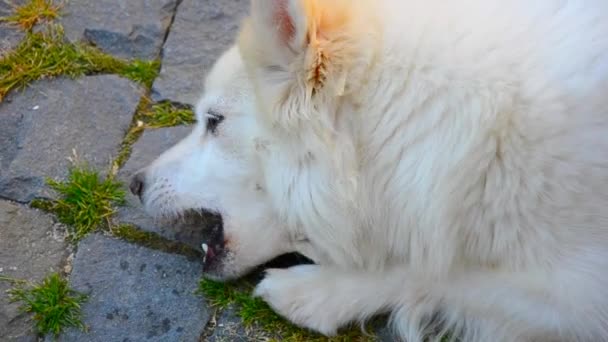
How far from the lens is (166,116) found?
12.0 ft

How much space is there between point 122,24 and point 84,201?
121 centimetres

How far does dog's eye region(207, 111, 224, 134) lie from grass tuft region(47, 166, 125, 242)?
0.69m

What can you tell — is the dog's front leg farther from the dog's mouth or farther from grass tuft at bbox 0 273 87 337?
grass tuft at bbox 0 273 87 337

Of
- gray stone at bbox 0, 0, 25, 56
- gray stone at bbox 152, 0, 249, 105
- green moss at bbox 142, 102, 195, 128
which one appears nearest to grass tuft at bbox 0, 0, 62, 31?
gray stone at bbox 0, 0, 25, 56

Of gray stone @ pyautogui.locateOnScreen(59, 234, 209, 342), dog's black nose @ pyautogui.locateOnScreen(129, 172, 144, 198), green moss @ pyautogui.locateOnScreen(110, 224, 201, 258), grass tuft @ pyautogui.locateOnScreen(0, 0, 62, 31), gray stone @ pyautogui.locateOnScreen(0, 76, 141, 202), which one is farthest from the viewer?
grass tuft @ pyautogui.locateOnScreen(0, 0, 62, 31)

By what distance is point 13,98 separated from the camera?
148 inches

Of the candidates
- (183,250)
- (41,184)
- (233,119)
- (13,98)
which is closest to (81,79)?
(13,98)

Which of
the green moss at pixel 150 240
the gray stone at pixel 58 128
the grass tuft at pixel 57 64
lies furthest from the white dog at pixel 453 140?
the grass tuft at pixel 57 64

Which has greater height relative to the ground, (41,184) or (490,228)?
(490,228)

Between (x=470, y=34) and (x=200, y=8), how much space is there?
2.09 m

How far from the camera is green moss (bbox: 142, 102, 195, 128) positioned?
143 inches

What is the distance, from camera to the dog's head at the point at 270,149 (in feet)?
7.83

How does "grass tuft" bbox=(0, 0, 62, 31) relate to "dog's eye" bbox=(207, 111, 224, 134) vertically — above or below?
below

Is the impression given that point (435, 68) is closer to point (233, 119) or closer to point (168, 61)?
point (233, 119)
